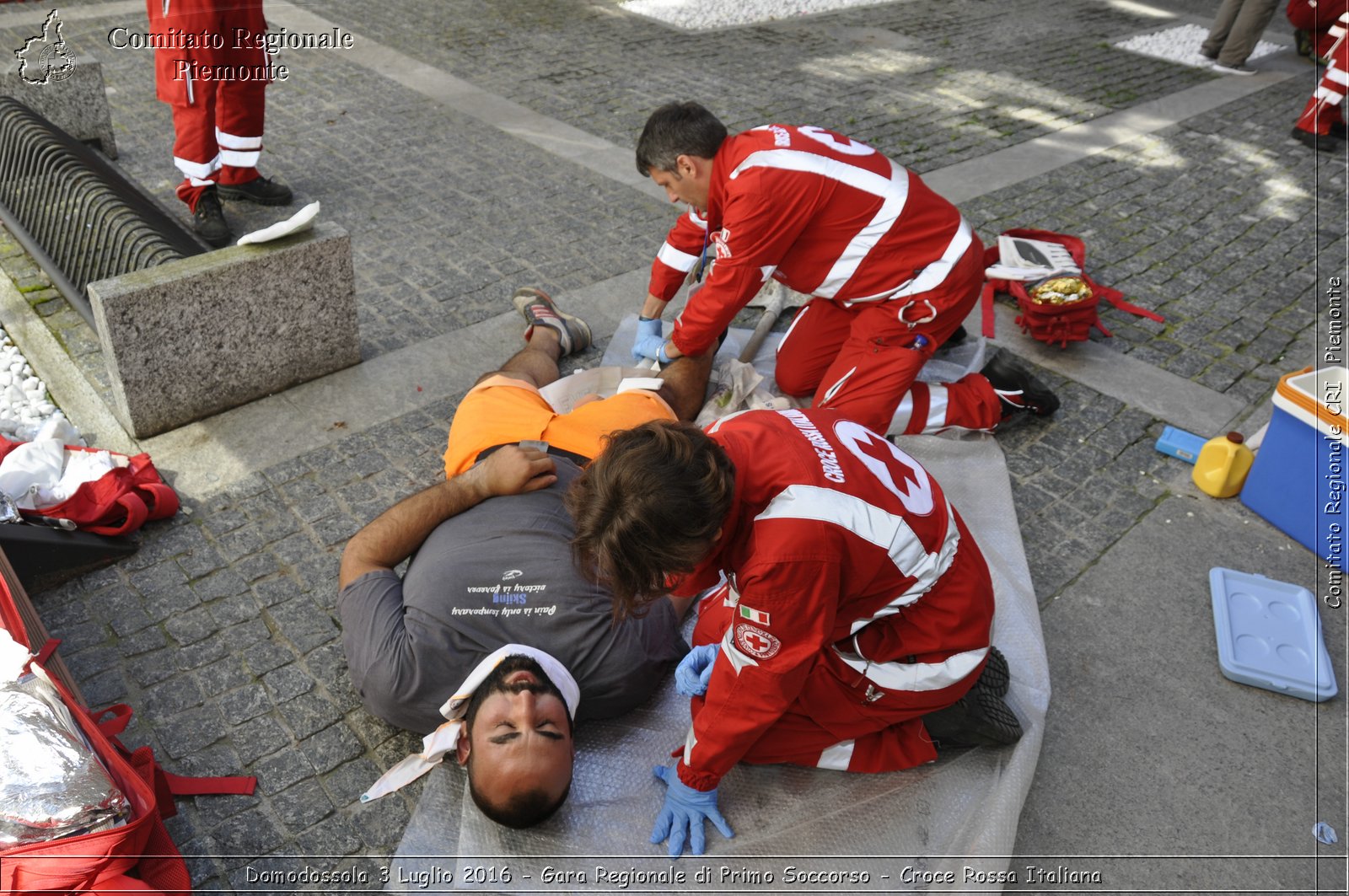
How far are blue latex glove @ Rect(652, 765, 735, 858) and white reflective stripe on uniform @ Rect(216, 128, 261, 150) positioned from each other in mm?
4108

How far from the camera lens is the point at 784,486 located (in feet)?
6.95

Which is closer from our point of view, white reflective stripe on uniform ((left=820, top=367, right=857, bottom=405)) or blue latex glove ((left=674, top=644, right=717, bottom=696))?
blue latex glove ((left=674, top=644, right=717, bottom=696))

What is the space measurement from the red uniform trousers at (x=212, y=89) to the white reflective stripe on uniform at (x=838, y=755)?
4.11m

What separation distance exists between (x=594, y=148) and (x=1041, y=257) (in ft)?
9.11

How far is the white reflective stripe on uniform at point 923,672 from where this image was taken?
2.49 metres

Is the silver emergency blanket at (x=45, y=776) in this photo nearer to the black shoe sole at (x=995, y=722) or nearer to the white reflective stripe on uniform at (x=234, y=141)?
the black shoe sole at (x=995, y=722)

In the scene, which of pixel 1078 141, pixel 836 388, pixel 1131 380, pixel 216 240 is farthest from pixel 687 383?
pixel 1078 141

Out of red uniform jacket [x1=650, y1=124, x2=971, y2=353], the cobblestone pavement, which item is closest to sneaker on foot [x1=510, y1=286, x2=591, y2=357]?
the cobblestone pavement

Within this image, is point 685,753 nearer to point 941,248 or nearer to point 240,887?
point 240,887

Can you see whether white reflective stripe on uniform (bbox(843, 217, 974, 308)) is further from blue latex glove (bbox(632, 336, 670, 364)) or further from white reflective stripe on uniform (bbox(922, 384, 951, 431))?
blue latex glove (bbox(632, 336, 670, 364))

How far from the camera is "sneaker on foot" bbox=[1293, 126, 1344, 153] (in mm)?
7211

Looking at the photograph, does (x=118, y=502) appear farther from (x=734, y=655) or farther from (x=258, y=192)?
(x=258, y=192)

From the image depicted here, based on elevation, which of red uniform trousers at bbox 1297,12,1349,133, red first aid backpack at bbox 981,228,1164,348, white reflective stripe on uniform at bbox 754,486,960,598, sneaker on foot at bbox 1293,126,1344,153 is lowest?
red first aid backpack at bbox 981,228,1164,348

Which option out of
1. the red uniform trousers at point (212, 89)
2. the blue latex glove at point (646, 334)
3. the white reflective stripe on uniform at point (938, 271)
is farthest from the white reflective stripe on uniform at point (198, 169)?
the white reflective stripe on uniform at point (938, 271)
